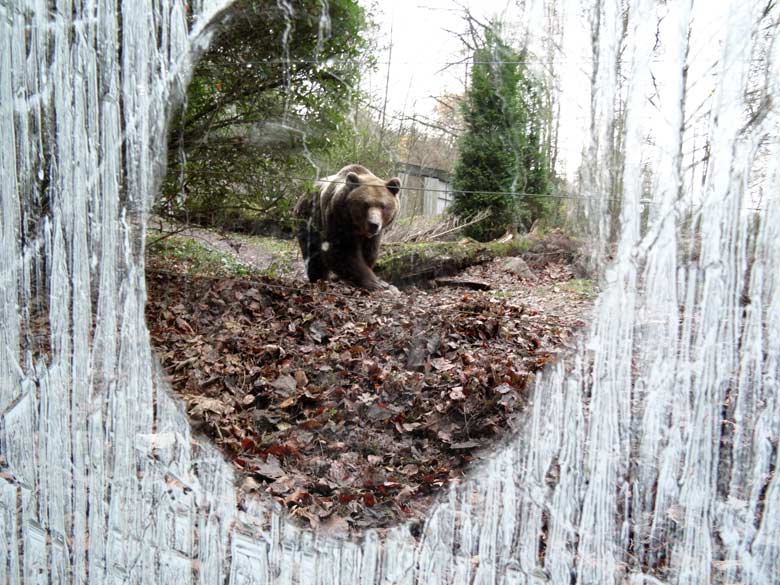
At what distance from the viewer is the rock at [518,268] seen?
114 cm

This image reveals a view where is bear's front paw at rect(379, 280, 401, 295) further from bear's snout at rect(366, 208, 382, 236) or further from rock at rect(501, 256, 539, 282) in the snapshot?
rock at rect(501, 256, 539, 282)

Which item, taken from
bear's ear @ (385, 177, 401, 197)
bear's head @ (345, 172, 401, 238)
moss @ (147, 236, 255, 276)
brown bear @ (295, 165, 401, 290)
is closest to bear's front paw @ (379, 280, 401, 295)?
brown bear @ (295, 165, 401, 290)

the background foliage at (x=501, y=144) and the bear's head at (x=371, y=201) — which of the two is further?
the bear's head at (x=371, y=201)

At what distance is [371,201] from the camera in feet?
4.83

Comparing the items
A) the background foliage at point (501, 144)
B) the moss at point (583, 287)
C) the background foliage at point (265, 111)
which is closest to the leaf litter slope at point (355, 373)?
the moss at point (583, 287)

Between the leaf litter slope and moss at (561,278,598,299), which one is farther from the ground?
moss at (561,278,598,299)

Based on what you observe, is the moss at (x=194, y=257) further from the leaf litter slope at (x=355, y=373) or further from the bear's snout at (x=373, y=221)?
the bear's snout at (x=373, y=221)

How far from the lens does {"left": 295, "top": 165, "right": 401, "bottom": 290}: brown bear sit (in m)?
1.41

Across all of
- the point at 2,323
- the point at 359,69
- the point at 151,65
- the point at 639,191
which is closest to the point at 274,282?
the point at 359,69

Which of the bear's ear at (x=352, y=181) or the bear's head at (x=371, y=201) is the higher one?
the bear's ear at (x=352, y=181)

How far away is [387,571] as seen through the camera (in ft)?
4.45

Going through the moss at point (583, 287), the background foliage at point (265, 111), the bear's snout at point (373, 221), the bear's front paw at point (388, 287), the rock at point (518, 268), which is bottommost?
the bear's front paw at point (388, 287)

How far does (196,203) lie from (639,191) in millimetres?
1112

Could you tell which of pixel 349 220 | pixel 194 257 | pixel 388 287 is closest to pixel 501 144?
pixel 388 287
